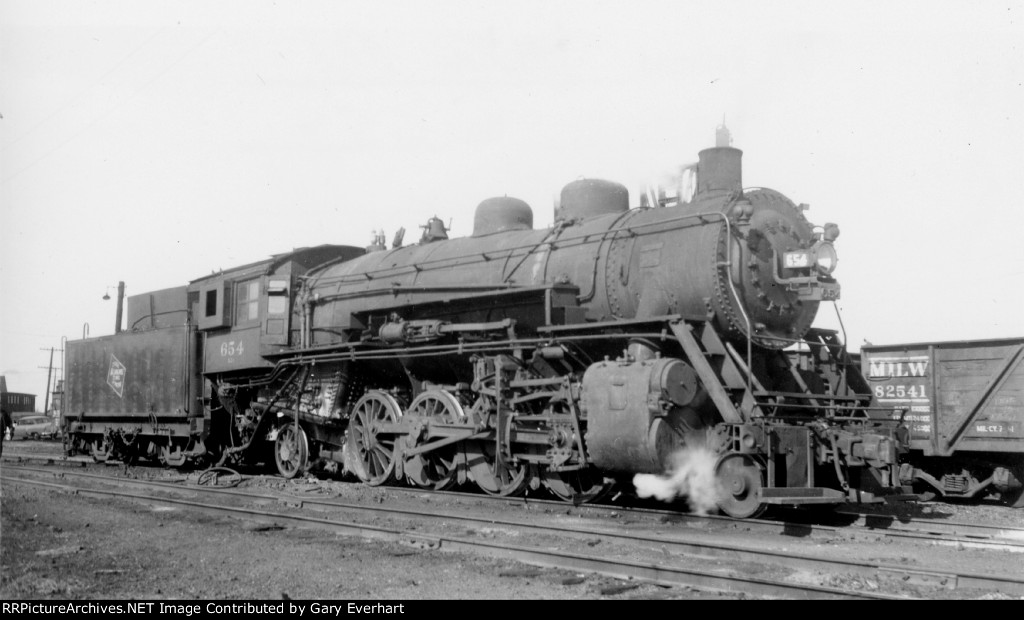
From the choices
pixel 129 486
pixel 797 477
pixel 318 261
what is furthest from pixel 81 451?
pixel 797 477

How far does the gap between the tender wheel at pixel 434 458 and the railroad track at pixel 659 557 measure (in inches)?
54.3

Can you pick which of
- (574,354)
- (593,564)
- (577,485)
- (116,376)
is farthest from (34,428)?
(593,564)

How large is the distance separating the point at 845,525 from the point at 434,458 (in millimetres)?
4946

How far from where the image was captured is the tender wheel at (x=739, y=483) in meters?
7.68

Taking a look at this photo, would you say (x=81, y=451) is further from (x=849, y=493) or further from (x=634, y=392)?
(x=849, y=493)

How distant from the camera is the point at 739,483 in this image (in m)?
7.68

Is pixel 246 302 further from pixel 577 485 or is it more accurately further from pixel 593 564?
pixel 593 564

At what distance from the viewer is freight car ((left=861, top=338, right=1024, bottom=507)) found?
11.0m

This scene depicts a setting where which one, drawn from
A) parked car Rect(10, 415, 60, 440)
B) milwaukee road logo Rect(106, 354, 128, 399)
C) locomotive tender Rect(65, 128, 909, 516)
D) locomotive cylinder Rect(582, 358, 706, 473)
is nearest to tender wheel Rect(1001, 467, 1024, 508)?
locomotive tender Rect(65, 128, 909, 516)

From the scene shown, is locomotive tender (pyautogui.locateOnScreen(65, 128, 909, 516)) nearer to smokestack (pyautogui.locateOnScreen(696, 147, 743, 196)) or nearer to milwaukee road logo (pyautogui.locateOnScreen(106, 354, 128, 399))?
smokestack (pyautogui.locateOnScreen(696, 147, 743, 196))

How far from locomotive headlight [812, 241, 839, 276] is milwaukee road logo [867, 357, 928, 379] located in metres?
4.10

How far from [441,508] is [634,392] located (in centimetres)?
279

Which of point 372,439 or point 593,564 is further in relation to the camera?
point 372,439

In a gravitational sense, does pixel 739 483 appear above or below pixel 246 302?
below
